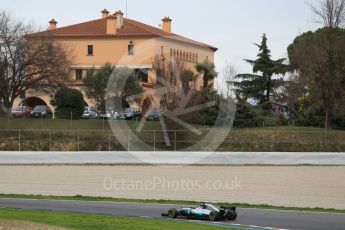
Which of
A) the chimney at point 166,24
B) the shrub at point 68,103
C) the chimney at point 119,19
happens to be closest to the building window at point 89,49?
the chimney at point 119,19

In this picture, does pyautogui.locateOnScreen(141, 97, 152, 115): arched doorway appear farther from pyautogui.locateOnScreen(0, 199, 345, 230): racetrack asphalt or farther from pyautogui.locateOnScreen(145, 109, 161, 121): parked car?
pyautogui.locateOnScreen(0, 199, 345, 230): racetrack asphalt

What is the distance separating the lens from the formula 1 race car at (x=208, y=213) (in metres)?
25.9

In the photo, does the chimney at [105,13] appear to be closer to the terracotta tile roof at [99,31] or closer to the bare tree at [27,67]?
the terracotta tile roof at [99,31]

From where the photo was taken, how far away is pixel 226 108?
62875 millimetres

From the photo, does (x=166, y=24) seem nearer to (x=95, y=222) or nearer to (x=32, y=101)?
(x=32, y=101)

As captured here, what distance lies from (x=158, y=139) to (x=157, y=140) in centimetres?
15

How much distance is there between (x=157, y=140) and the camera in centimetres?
5016

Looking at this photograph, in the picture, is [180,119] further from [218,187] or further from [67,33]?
[67,33]

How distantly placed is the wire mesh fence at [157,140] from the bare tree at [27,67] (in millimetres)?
9526

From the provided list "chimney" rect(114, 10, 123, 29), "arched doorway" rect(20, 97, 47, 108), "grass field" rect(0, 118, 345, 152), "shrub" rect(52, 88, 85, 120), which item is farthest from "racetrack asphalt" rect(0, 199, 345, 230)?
"chimney" rect(114, 10, 123, 29)

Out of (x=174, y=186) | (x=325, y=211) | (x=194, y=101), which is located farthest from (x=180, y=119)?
(x=325, y=211)

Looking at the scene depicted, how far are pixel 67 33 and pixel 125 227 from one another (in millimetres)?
64029

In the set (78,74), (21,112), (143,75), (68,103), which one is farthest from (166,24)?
(68,103)

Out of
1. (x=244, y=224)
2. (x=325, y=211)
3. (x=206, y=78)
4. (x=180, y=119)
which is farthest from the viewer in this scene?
(x=206, y=78)
